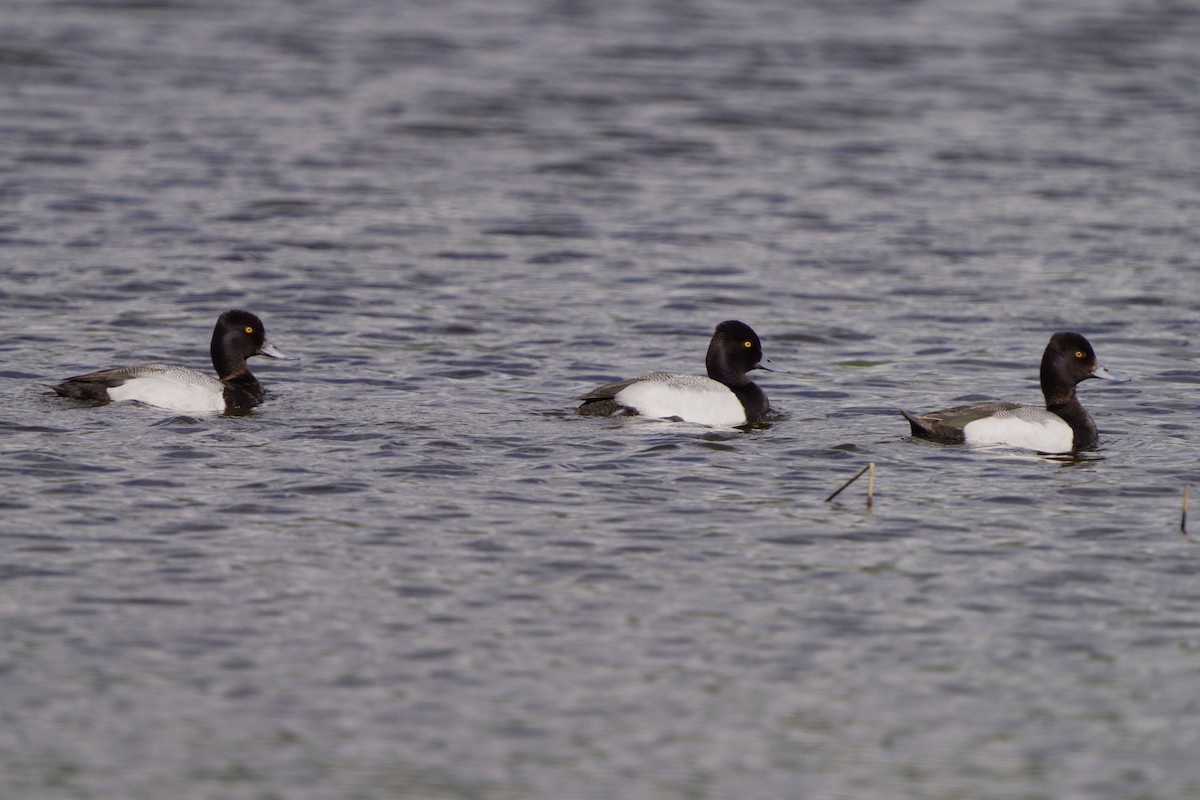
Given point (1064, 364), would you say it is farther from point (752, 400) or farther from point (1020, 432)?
point (752, 400)

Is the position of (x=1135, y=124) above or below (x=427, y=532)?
above

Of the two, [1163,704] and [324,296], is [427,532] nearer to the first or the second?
[1163,704]

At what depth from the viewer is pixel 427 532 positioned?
9453mm

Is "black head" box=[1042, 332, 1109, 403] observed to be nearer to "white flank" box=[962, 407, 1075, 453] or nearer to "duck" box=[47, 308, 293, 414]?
"white flank" box=[962, 407, 1075, 453]

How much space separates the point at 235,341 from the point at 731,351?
3.58 meters

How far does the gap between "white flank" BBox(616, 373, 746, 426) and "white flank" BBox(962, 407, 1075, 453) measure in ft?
5.48

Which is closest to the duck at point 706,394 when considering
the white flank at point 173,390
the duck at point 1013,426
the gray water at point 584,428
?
the gray water at point 584,428

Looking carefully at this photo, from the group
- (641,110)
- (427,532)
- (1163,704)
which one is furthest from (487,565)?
(641,110)

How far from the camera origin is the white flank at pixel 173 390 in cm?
1207

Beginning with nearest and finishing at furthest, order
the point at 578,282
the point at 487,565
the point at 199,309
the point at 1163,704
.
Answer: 1. the point at 1163,704
2. the point at 487,565
3. the point at 199,309
4. the point at 578,282

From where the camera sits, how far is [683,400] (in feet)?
40.5

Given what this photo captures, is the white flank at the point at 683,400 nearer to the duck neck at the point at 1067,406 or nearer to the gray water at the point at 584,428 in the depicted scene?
the gray water at the point at 584,428

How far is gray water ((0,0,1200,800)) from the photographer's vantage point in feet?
23.2

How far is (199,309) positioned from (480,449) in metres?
5.30
